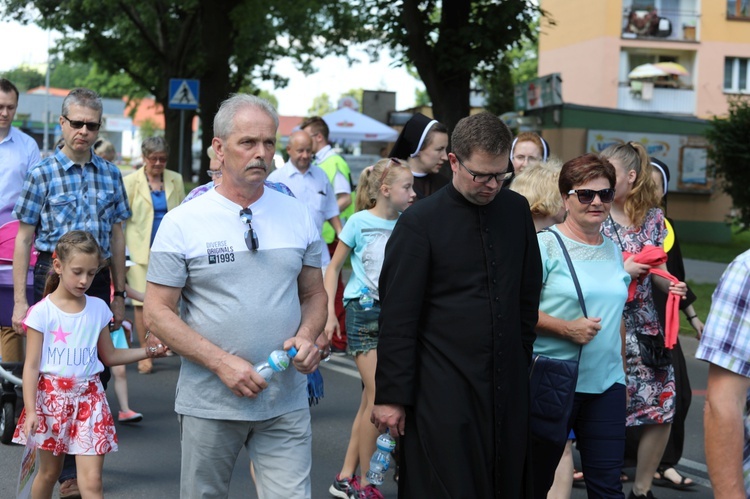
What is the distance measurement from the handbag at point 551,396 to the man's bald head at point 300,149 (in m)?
5.10

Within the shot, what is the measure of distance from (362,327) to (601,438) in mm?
1702

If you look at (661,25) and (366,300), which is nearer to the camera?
(366,300)

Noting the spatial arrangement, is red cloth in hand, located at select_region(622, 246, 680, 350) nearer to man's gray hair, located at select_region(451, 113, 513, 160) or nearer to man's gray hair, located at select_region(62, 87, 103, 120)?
man's gray hair, located at select_region(451, 113, 513, 160)

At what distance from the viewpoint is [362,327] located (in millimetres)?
6391

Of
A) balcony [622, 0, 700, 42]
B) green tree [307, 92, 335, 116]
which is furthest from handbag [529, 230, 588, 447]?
green tree [307, 92, 335, 116]

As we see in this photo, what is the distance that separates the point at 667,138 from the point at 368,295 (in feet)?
82.0

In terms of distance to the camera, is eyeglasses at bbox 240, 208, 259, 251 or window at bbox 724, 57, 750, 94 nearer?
eyeglasses at bbox 240, 208, 259, 251

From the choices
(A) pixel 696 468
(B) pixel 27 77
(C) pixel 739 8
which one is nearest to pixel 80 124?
(A) pixel 696 468

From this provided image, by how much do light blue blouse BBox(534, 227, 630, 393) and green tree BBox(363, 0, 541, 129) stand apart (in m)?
12.9

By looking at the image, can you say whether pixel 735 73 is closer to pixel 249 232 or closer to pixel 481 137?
pixel 481 137

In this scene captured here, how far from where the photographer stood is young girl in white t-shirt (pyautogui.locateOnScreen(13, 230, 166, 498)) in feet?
17.9

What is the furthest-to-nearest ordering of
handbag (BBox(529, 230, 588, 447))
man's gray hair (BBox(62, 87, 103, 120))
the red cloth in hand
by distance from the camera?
man's gray hair (BBox(62, 87, 103, 120)) → the red cloth in hand → handbag (BBox(529, 230, 588, 447))

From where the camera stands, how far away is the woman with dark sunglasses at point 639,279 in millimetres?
6051

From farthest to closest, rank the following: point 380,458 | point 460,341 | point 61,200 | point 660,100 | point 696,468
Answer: point 660,100 < point 696,468 < point 61,200 < point 380,458 < point 460,341
